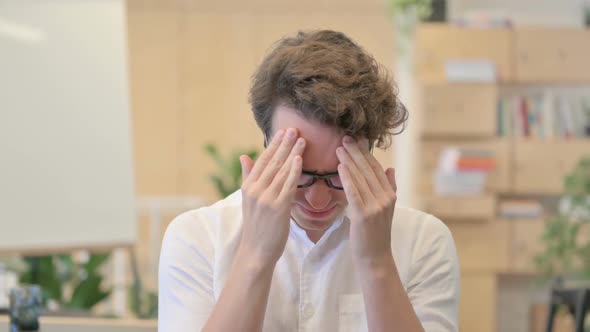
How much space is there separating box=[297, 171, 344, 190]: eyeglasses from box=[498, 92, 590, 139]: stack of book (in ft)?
13.9

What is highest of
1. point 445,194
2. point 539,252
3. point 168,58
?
point 168,58

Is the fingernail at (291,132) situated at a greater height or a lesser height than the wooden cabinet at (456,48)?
lesser

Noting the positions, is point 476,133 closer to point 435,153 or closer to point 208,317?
point 435,153

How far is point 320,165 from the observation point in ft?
4.87

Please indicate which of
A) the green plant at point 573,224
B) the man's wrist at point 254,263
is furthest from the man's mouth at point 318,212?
the green plant at point 573,224

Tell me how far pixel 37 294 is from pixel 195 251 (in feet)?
2.36

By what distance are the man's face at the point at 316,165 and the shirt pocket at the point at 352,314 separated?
0.49 feet

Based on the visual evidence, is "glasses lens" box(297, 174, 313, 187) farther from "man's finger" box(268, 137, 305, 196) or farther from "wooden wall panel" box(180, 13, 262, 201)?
"wooden wall panel" box(180, 13, 262, 201)

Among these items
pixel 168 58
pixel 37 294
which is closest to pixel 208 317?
pixel 37 294

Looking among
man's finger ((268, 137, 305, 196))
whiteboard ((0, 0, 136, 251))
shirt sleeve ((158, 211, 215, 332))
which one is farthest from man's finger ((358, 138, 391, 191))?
whiteboard ((0, 0, 136, 251))

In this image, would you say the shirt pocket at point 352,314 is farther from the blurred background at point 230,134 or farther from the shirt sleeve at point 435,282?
the blurred background at point 230,134

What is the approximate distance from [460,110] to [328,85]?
13.8 ft

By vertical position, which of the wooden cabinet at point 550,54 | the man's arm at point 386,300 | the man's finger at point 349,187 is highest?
the wooden cabinet at point 550,54

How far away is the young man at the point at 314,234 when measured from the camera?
1467 mm
